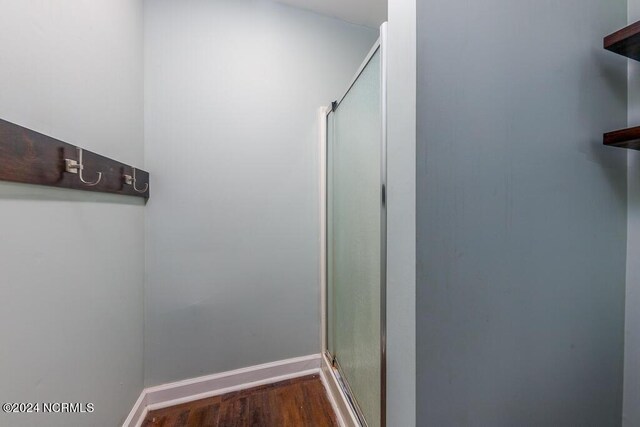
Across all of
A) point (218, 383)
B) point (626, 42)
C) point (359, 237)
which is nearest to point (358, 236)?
point (359, 237)

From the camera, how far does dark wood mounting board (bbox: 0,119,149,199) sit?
547 mm

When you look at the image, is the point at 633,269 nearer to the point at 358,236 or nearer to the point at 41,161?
the point at 358,236

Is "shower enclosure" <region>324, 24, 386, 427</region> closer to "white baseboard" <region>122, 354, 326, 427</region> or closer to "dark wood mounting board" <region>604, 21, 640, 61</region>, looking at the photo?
"white baseboard" <region>122, 354, 326, 427</region>

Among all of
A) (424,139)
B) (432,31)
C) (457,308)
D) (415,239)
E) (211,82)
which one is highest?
(211,82)

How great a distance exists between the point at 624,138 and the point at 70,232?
163 centimetres

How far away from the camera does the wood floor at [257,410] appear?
1250mm

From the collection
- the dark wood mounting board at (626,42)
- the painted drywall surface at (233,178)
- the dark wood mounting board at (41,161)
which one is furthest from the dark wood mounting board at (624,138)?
the dark wood mounting board at (41,161)

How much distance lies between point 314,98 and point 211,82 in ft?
2.08

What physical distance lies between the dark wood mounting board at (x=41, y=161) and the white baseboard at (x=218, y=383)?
1137 mm

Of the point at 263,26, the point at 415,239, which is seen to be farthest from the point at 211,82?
the point at 415,239

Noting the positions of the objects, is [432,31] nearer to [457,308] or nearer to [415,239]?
[415,239]

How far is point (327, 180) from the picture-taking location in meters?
1.61

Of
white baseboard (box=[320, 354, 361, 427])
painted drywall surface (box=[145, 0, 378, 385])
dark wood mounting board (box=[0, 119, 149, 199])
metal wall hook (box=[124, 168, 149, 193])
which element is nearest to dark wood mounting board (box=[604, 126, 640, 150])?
painted drywall surface (box=[145, 0, 378, 385])

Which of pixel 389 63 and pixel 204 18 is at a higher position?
pixel 204 18
